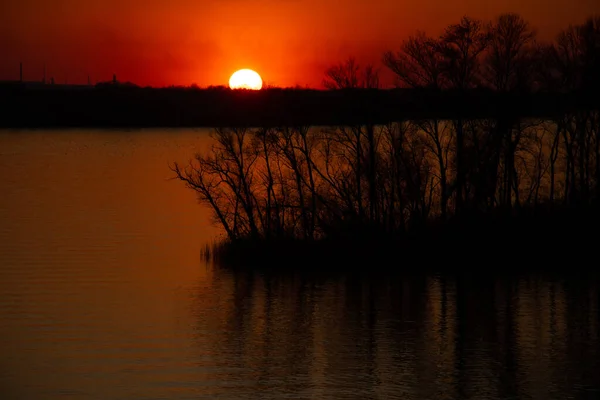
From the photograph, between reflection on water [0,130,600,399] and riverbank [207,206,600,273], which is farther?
riverbank [207,206,600,273]

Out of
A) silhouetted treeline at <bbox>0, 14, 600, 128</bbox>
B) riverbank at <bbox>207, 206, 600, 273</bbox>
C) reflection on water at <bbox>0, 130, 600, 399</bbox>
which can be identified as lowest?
Answer: reflection on water at <bbox>0, 130, 600, 399</bbox>

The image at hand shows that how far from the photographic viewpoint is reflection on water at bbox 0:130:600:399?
88.4ft

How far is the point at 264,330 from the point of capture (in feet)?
111

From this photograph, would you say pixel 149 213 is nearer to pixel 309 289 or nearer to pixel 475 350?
pixel 309 289

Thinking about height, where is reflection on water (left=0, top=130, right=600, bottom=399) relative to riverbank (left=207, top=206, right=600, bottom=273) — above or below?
below

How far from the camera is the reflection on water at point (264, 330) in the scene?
27.0m

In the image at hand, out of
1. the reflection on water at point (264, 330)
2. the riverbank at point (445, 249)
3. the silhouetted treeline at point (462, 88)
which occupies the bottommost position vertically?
the reflection on water at point (264, 330)

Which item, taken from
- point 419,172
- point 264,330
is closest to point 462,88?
point 419,172

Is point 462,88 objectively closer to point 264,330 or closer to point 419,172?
point 419,172

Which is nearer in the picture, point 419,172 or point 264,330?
point 264,330

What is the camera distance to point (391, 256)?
4981 cm

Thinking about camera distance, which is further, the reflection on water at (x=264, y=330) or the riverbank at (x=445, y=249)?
the riverbank at (x=445, y=249)

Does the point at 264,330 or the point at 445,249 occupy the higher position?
the point at 445,249

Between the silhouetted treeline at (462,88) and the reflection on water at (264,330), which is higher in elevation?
the silhouetted treeline at (462,88)
